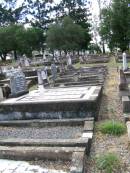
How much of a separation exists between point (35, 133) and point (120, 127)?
2.08 m

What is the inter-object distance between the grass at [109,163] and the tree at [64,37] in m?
39.3

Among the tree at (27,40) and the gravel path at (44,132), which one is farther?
the tree at (27,40)

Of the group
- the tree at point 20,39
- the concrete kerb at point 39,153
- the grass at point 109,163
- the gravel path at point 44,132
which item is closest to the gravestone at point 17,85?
the gravel path at point 44,132

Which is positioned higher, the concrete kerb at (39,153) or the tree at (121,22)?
the tree at (121,22)

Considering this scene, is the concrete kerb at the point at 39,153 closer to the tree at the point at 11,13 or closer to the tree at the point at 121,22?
the tree at the point at 121,22

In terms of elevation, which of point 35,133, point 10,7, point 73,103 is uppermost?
point 10,7

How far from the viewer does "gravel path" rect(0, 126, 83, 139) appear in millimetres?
6875

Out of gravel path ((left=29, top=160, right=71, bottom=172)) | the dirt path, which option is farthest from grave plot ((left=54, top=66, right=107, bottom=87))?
gravel path ((left=29, top=160, right=71, bottom=172))

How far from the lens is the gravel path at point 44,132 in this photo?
271 inches

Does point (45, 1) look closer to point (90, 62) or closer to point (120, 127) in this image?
point (90, 62)

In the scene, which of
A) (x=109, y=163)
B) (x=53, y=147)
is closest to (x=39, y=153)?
(x=53, y=147)

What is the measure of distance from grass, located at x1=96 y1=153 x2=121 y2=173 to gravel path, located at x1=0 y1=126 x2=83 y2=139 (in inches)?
64.8

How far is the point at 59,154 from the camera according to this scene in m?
5.38

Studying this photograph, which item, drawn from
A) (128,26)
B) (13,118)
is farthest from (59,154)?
(128,26)
